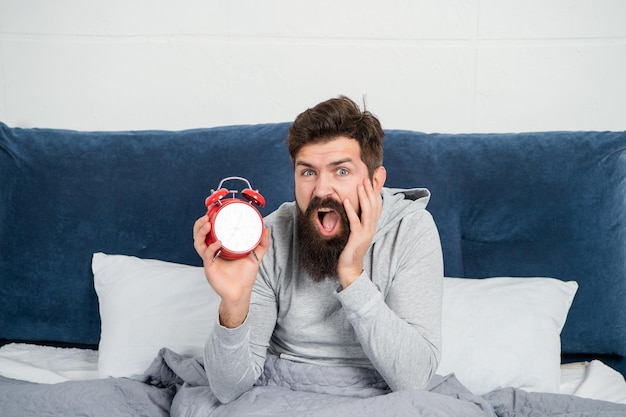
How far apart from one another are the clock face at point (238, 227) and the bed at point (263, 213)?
37 cm

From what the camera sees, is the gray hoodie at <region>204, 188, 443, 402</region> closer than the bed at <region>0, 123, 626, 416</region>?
Yes

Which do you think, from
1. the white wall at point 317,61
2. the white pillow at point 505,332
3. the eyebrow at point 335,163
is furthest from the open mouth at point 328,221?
the white wall at point 317,61

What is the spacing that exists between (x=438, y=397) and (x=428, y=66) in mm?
1236

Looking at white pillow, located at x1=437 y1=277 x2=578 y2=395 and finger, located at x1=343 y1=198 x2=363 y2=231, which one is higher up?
finger, located at x1=343 y1=198 x2=363 y2=231

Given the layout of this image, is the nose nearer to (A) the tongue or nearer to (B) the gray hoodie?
(A) the tongue

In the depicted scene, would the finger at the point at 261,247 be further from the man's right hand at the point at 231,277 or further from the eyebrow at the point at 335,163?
the eyebrow at the point at 335,163

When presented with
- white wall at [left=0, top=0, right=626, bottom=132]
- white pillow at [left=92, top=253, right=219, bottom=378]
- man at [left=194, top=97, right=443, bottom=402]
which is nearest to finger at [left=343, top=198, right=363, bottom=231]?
man at [left=194, top=97, right=443, bottom=402]

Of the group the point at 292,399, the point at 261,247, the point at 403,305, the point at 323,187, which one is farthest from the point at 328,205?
the point at 292,399

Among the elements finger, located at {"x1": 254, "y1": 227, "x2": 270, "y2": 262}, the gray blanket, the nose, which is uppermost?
the nose

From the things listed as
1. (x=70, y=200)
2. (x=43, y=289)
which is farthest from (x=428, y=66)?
(x=43, y=289)

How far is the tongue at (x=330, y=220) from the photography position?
1606 mm

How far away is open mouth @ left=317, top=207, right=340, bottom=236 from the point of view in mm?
1598

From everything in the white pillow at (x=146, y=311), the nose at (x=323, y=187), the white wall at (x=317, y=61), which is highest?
the white wall at (x=317, y=61)

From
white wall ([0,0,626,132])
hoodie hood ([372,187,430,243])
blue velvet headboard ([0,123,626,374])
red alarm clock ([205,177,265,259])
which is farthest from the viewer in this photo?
white wall ([0,0,626,132])
